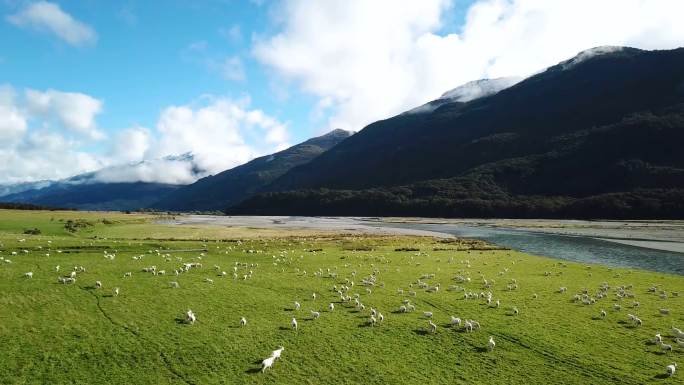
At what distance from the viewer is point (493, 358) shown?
68.8 ft

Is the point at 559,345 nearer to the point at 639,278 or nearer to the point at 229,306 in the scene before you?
the point at 229,306

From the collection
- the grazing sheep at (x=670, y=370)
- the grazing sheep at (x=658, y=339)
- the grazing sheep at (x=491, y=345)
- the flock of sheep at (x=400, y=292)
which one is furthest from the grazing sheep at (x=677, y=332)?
the grazing sheep at (x=491, y=345)

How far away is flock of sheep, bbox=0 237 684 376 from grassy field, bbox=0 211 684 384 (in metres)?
0.34

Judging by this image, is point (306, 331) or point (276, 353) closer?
point (276, 353)

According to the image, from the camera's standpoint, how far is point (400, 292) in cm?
3397

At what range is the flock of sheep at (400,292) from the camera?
80.4ft

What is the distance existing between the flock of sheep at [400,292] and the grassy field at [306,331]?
0.34 m

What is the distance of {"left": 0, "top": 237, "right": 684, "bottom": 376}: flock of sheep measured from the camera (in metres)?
24.5

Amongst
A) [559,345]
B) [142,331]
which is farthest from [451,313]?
[142,331]

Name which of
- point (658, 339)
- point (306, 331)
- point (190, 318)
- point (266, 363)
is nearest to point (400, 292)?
point (306, 331)

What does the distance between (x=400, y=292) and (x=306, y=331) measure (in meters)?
12.0

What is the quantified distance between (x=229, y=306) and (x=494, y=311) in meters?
16.7

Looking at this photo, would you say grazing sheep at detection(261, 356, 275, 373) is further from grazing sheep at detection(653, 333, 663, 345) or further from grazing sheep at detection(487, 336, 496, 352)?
grazing sheep at detection(653, 333, 663, 345)

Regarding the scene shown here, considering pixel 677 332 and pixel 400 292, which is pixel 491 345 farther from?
pixel 400 292
